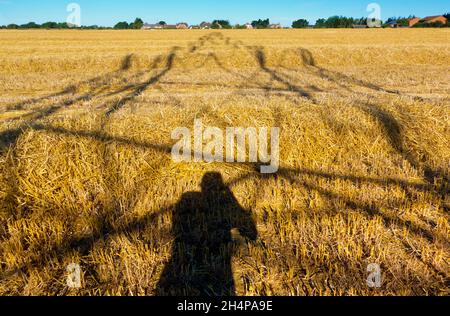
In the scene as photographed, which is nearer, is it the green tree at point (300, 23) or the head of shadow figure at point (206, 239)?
the head of shadow figure at point (206, 239)

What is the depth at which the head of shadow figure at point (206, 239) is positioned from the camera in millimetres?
2916

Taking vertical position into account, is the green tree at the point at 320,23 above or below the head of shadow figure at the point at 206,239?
above

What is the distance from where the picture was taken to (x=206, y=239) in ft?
11.7

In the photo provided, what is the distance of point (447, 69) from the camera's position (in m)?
17.8

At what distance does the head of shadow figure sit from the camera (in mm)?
2916

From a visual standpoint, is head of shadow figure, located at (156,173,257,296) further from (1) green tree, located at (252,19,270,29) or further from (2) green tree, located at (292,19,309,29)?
(1) green tree, located at (252,19,270,29)

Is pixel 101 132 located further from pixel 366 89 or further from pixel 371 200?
pixel 366 89

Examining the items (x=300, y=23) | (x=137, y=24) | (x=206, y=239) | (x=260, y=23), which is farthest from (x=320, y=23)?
(x=206, y=239)

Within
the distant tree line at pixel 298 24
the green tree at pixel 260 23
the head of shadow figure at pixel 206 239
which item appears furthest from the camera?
the green tree at pixel 260 23

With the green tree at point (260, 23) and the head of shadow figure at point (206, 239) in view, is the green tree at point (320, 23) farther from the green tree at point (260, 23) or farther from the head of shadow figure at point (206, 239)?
the head of shadow figure at point (206, 239)

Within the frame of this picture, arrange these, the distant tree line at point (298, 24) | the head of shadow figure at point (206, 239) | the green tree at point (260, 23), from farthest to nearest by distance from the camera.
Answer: the green tree at point (260, 23)
the distant tree line at point (298, 24)
the head of shadow figure at point (206, 239)

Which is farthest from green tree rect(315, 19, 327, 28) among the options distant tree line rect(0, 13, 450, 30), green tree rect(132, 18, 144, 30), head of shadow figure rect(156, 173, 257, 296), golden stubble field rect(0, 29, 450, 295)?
head of shadow figure rect(156, 173, 257, 296)

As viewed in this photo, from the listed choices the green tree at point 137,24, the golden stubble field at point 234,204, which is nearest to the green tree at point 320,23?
the green tree at point 137,24
